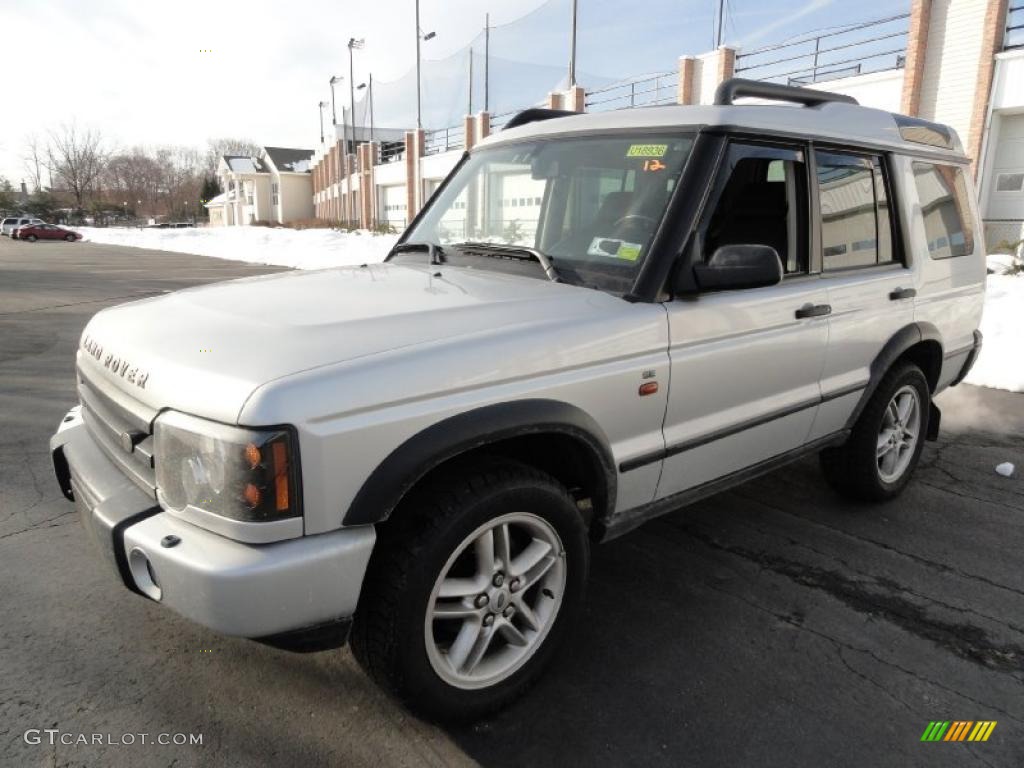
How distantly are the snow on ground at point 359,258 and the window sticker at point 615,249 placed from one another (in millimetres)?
5795

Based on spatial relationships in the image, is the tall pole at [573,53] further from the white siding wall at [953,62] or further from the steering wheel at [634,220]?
the steering wheel at [634,220]

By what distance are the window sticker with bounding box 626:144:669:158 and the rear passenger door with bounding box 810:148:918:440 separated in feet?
2.93

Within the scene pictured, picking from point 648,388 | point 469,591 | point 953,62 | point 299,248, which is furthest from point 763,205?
point 299,248

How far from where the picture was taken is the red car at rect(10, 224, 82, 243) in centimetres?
5183

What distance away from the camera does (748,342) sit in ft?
9.87

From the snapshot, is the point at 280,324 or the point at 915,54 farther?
the point at 915,54

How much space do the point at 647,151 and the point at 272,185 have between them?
270 ft

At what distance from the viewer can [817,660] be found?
2.77 meters

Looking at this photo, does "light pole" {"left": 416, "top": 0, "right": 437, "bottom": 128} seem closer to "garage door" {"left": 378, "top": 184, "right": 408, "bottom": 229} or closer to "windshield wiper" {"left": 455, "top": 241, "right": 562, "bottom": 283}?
"garage door" {"left": 378, "top": 184, "right": 408, "bottom": 229}

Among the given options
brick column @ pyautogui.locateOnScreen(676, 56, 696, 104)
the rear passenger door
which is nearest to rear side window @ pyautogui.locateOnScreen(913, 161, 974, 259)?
the rear passenger door

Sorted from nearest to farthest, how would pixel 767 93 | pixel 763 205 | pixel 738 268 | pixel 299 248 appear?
Result: 1. pixel 738 268
2. pixel 763 205
3. pixel 767 93
4. pixel 299 248

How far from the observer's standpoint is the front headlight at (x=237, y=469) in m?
1.85

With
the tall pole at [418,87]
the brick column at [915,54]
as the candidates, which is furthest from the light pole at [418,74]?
the brick column at [915,54]

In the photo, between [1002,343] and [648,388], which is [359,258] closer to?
[1002,343]
